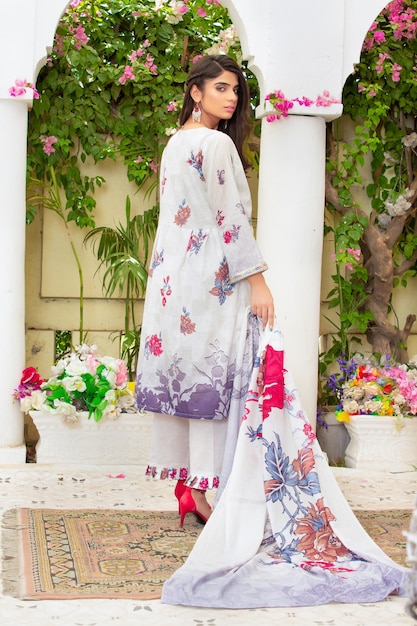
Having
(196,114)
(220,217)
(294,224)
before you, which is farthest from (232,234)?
(294,224)

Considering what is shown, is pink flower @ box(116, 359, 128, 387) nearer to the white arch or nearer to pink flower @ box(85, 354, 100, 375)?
pink flower @ box(85, 354, 100, 375)

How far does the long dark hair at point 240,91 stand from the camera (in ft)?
11.3

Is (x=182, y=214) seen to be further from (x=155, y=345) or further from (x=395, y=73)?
(x=395, y=73)

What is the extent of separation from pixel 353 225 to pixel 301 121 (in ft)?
2.36

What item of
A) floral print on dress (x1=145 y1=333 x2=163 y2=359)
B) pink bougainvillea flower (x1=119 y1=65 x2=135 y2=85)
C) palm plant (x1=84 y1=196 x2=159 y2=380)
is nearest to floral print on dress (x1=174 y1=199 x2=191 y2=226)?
floral print on dress (x1=145 y1=333 x2=163 y2=359)

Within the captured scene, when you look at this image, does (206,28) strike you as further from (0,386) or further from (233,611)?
(233,611)

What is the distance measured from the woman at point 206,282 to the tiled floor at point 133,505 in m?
0.68

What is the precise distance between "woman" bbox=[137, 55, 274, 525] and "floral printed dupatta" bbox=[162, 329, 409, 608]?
0.14 m

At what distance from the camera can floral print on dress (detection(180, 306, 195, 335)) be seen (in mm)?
3400

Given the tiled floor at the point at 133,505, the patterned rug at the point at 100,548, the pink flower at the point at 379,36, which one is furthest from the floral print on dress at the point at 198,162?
the pink flower at the point at 379,36

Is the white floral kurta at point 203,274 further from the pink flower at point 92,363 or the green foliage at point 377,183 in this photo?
the green foliage at point 377,183

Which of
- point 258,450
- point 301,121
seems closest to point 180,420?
point 258,450

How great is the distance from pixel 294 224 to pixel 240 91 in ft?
4.43

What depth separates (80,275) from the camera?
5.27m
